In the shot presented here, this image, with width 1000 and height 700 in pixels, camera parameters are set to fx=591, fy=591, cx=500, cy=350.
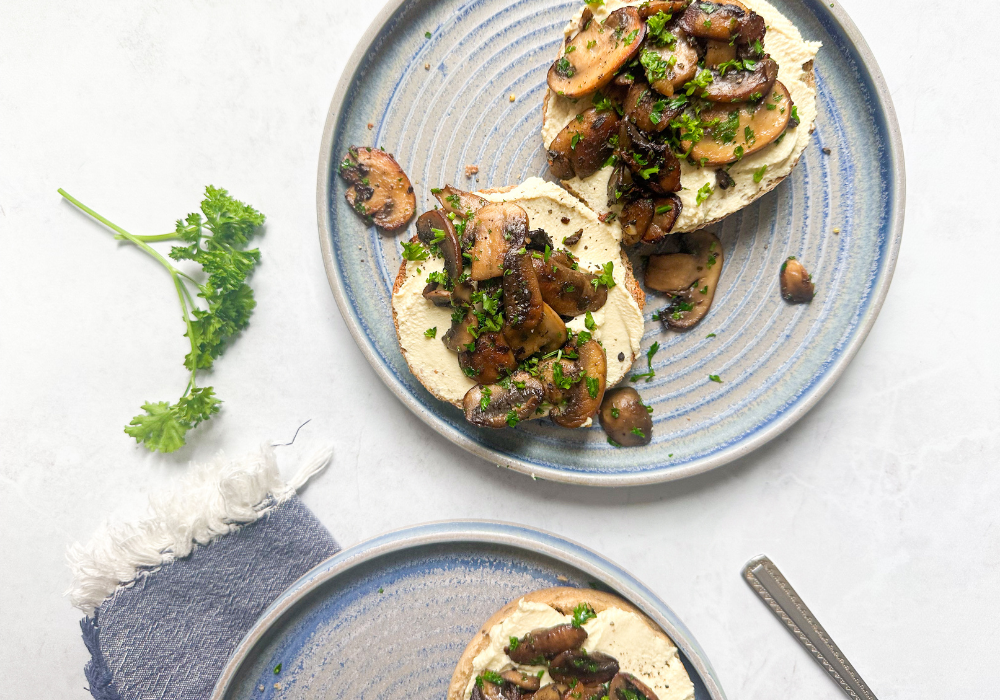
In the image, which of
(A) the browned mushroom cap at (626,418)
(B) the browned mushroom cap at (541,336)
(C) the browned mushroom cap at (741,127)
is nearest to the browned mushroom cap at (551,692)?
(A) the browned mushroom cap at (626,418)

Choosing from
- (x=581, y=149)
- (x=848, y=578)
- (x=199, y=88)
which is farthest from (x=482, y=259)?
(x=848, y=578)

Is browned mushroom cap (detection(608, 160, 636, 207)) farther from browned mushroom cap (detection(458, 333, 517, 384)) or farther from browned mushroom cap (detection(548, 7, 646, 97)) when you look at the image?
browned mushroom cap (detection(458, 333, 517, 384))

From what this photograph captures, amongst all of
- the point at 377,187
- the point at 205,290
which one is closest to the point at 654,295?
the point at 377,187

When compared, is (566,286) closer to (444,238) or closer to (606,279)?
(606,279)

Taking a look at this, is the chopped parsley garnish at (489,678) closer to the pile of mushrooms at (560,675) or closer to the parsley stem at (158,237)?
the pile of mushrooms at (560,675)

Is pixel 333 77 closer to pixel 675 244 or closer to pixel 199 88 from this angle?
pixel 199 88

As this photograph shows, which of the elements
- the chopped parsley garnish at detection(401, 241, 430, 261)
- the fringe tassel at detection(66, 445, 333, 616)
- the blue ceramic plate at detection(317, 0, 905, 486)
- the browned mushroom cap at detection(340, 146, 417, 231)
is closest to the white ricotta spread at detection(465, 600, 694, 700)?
the blue ceramic plate at detection(317, 0, 905, 486)
